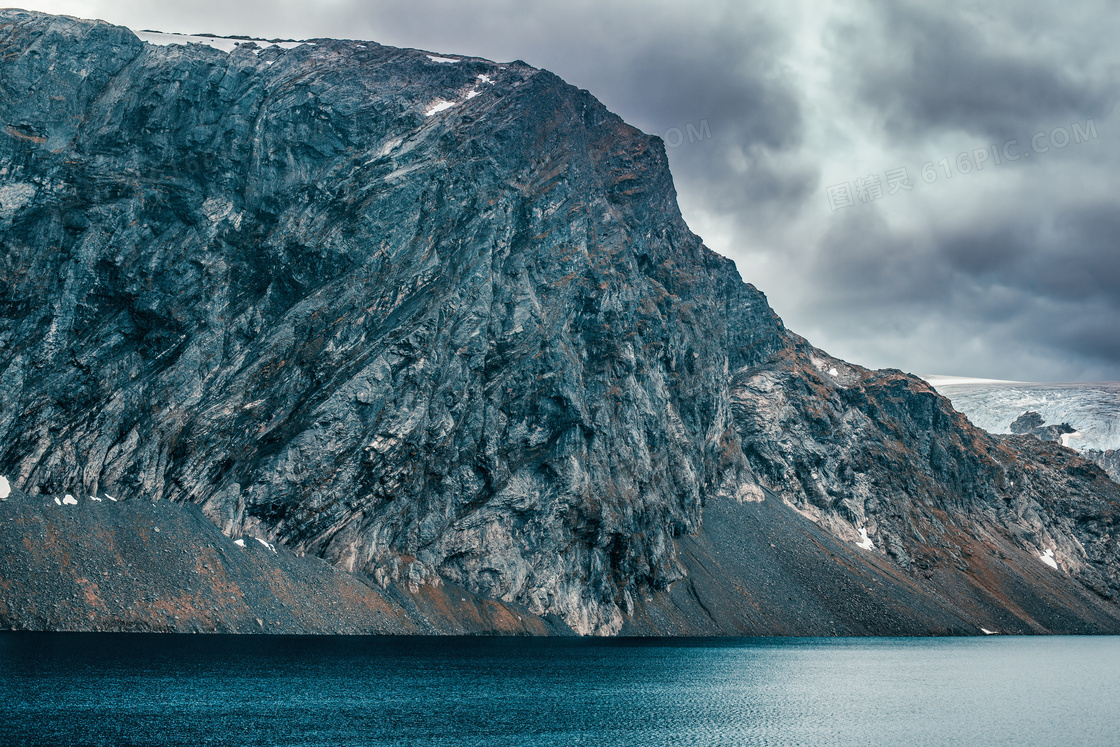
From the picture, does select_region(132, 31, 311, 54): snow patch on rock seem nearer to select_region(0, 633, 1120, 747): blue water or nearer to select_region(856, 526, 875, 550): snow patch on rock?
select_region(0, 633, 1120, 747): blue water

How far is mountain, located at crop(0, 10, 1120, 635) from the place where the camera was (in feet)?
239

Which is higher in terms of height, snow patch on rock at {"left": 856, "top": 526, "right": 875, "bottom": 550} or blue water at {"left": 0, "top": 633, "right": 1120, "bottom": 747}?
snow patch on rock at {"left": 856, "top": 526, "right": 875, "bottom": 550}

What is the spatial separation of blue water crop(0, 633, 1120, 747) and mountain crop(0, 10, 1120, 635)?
571 inches

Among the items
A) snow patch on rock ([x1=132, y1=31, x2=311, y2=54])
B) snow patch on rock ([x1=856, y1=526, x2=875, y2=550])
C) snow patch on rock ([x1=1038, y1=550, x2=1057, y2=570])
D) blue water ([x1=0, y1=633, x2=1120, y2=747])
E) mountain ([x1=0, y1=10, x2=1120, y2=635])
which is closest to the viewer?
blue water ([x1=0, y1=633, x2=1120, y2=747])

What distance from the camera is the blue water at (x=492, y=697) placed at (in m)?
31.4

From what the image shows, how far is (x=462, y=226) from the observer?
98.2m

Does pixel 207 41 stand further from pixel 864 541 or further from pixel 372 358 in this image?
pixel 864 541

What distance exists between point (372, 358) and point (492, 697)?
50.9 meters

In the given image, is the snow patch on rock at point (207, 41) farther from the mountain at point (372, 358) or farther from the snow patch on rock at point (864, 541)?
the snow patch on rock at point (864, 541)

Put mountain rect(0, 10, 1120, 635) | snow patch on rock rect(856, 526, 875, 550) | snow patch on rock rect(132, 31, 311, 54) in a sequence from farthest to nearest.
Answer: snow patch on rock rect(856, 526, 875, 550) → snow patch on rock rect(132, 31, 311, 54) → mountain rect(0, 10, 1120, 635)

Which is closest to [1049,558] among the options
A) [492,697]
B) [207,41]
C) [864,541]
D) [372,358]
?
[864,541]

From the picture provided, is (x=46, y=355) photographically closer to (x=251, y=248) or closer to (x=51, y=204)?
(x=51, y=204)

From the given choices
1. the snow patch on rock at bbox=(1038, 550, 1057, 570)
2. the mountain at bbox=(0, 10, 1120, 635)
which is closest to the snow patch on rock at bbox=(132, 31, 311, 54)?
the mountain at bbox=(0, 10, 1120, 635)

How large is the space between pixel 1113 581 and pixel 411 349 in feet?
549
